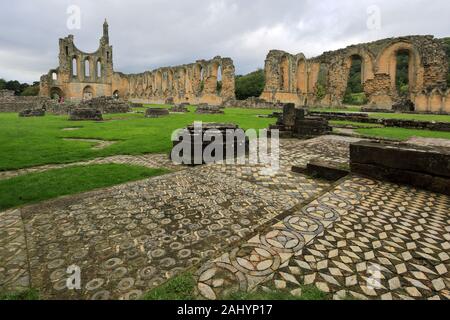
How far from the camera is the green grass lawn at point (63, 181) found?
166 inches

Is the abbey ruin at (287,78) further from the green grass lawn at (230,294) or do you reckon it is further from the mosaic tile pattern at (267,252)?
the green grass lawn at (230,294)

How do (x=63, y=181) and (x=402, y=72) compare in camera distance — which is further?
(x=402, y=72)

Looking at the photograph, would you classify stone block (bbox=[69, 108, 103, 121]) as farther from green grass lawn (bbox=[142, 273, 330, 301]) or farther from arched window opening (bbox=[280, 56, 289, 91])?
arched window opening (bbox=[280, 56, 289, 91])

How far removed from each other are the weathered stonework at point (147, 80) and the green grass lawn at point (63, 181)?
31.4 meters

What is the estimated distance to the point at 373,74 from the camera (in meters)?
26.7

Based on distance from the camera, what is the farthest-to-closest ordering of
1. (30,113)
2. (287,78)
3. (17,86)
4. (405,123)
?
(17,86)
(287,78)
(30,113)
(405,123)

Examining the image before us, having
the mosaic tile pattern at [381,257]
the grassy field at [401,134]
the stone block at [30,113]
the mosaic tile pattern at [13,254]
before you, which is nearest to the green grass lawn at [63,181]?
the mosaic tile pattern at [13,254]

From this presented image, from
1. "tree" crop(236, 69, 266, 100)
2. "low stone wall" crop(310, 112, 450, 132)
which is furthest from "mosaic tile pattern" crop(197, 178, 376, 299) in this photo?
"tree" crop(236, 69, 266, 100)

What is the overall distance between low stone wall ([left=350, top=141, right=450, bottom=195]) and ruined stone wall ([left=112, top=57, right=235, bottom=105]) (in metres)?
31.1

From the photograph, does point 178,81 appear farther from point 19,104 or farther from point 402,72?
point 402,72

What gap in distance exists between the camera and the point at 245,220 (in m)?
3.44

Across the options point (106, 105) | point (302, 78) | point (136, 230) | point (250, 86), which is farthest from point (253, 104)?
point (136, 230)

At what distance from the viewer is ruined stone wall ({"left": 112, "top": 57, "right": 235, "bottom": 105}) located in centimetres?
3622

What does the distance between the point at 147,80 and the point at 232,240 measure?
5241 centimetres
